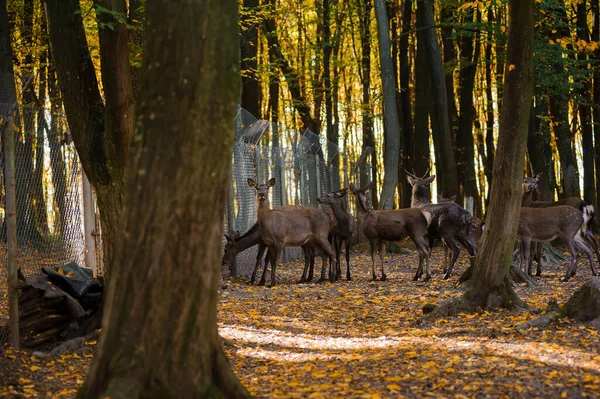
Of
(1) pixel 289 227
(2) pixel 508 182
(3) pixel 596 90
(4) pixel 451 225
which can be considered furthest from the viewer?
(3) pixel 596 90

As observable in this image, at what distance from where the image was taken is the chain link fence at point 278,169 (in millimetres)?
16953

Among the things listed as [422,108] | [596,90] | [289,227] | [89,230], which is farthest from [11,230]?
[596,90]

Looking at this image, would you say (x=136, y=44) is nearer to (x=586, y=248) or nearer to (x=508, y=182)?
(x=508, y=182)

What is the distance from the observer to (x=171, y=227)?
5270 mm

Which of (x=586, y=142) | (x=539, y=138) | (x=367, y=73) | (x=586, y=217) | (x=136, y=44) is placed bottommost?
(x=586, y=217)

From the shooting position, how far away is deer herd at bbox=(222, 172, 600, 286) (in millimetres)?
15234

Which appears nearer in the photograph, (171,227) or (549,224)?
(171,227)

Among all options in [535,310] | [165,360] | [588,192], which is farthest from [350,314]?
[588,192]

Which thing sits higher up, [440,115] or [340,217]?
[440,115]

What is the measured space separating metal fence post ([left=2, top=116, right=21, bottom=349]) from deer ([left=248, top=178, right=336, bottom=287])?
24.5 feet

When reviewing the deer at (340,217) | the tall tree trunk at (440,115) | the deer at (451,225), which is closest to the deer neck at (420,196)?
the deer at (451,225)

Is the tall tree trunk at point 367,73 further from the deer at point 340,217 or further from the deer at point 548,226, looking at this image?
the deer at point 548,226

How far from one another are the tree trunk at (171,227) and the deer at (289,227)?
387 inches

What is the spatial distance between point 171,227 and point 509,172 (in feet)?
20.1
